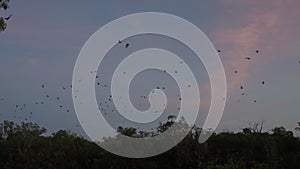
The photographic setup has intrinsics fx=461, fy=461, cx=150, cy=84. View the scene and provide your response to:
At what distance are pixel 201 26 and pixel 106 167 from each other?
572 centimetres

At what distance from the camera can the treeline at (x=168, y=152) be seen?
46.7 ft

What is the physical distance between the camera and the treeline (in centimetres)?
1424

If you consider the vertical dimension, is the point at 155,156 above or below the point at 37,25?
below

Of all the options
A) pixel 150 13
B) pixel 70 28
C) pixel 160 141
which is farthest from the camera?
pixel 160 141

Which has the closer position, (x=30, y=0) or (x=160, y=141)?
(x=30, y=0)

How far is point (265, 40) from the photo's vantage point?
12.6 m

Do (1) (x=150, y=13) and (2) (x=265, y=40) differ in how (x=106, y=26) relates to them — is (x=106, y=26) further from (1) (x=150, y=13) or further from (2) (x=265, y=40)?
(2) (x=265, y=40)

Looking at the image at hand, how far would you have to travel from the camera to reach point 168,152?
15.0 m

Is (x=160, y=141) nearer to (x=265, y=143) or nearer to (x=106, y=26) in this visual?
(x=265, y=143)

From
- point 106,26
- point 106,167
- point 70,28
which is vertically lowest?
point 106,167

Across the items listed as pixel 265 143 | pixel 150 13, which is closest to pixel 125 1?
pixel 150 13

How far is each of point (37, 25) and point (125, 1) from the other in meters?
2.75

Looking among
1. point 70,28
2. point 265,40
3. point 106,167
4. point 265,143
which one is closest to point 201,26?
point 265,40

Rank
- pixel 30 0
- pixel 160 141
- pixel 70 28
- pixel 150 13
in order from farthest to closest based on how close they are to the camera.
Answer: pixel 160 141, pixel 70 28, pixel 30 0, pixel 150 13
